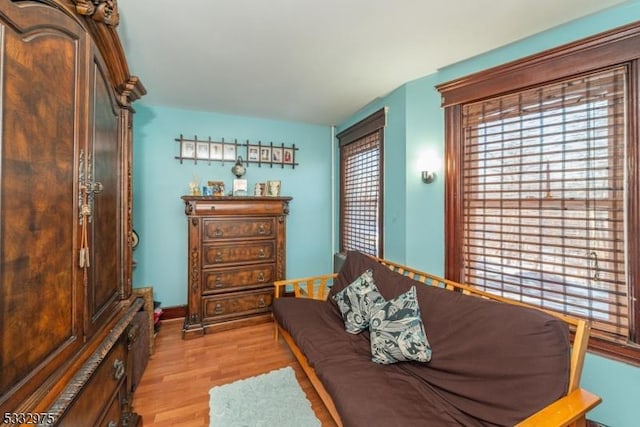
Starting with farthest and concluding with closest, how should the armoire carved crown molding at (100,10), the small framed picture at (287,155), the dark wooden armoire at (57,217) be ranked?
the small framed picture at (287,155) → the armoire carved crown molding at (100,10) → the dark wooden armoire at (57,217)

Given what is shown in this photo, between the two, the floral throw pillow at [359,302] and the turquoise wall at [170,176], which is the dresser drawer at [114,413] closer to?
the floral throw pillow at [359,302]

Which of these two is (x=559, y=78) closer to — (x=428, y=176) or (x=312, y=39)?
(x=428, y=176)

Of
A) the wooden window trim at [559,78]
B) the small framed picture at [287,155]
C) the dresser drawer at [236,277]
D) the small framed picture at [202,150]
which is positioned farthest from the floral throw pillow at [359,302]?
the small framed picture at [202,150]

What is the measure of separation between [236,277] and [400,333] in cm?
199

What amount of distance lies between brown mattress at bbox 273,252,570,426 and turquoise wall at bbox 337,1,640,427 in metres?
0.68

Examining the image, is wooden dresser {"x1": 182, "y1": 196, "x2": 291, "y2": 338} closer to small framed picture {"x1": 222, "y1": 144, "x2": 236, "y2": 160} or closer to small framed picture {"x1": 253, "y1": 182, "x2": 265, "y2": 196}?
small framed picture {"x1": 253, "y1": 182, "x2": 265, "y2": 196}

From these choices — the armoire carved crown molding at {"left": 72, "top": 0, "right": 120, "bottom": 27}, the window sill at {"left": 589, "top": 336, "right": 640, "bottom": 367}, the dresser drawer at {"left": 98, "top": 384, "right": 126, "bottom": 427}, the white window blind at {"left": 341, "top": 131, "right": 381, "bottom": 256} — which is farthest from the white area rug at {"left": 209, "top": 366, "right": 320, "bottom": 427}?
the armoire carved crown molding at {"left": 72, "top": 0, "right": 120, "bottom": 27}

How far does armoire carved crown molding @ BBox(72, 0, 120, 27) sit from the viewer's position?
3.48ft

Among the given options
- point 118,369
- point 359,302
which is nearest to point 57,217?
point 118,369

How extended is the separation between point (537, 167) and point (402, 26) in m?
1.30

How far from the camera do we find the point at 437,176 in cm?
226

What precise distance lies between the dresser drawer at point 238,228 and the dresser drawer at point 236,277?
37cm

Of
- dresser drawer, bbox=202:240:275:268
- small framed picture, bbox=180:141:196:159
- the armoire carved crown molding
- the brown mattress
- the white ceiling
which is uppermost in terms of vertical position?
the white ceiling

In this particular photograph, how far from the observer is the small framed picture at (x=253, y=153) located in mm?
3451
